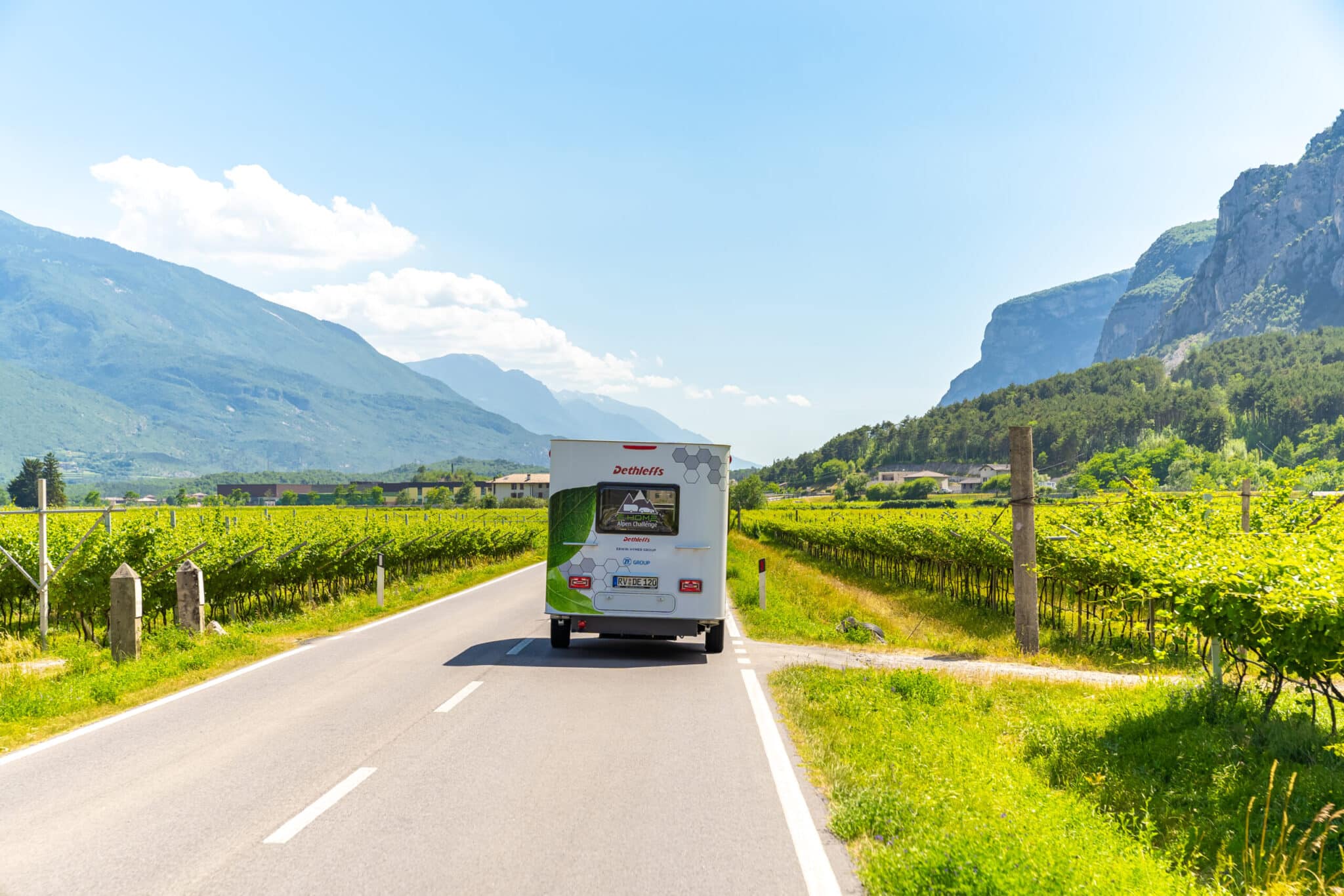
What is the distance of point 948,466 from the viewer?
174 meters

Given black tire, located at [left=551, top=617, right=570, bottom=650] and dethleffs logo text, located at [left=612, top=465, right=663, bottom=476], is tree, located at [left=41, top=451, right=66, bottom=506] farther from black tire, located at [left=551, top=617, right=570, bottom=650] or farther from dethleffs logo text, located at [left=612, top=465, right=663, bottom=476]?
dethleffs logo text, located at [left=612, top=465, right=663, bottom=476]

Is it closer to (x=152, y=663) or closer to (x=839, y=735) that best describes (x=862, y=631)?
(x=839, y=735)

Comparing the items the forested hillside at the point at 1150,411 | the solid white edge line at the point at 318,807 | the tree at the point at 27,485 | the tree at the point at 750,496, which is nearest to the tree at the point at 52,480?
the tree at the point at 27,485

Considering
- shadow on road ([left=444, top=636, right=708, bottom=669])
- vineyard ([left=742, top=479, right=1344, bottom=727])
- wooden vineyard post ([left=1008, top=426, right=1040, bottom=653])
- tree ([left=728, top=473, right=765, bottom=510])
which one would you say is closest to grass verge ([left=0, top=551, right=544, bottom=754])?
shadow on road ([left=444, top=636, right=708, bottom=669])

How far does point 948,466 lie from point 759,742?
6814 inches

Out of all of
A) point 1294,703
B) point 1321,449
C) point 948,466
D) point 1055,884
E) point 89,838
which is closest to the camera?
point 1055,884

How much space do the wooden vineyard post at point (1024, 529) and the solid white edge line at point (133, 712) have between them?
469 inches

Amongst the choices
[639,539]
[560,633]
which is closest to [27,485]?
[560,633]

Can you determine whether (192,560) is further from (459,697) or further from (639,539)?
(459,697)

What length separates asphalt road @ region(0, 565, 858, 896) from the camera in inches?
202

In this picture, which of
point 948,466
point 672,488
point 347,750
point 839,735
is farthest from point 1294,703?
point 948,466

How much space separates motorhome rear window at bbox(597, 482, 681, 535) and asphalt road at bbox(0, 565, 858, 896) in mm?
2766

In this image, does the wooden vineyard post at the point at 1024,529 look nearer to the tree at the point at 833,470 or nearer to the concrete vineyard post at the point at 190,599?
the concrete vineyard post at the point at 190,599

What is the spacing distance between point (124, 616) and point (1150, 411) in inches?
6653
